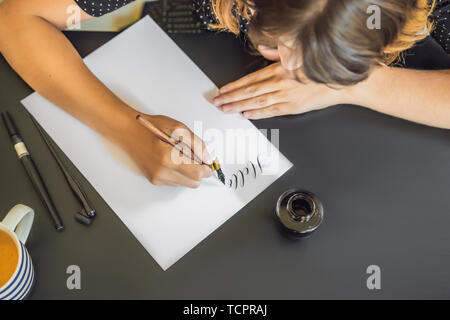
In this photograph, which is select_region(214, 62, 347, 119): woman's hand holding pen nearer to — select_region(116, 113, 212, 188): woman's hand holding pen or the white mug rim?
→ select_region(116, 113, 212, 188): woman's hand holding pen

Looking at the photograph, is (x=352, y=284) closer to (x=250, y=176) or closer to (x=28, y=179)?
(x=250, y=176)

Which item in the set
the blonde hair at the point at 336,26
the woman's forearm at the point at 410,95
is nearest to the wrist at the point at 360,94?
the woman's forearm at the point at 410,95

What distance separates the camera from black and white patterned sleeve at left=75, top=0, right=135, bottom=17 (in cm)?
71

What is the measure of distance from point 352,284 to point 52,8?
0.67 meters

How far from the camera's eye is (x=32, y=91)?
0.72 metres

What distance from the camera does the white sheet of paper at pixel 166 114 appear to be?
0.63m

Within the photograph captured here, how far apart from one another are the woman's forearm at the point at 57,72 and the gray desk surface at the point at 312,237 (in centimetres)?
6

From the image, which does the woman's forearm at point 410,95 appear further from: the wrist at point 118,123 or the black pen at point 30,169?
the black pen at point 30,169

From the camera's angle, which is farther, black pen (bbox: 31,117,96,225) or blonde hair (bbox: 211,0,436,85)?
black pen (bbox: 31,117,96,225)

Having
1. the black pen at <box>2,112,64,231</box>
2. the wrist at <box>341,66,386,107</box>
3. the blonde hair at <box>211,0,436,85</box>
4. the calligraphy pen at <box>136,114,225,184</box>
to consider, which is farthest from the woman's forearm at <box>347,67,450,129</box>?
the black pen at <box>2,112,64,231</box>

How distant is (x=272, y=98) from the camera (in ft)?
2.33

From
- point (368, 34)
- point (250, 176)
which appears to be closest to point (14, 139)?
point (250, 176)

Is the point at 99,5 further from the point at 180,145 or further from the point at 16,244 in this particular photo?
the point at 16,244

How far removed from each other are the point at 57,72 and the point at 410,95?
1.97 feet
